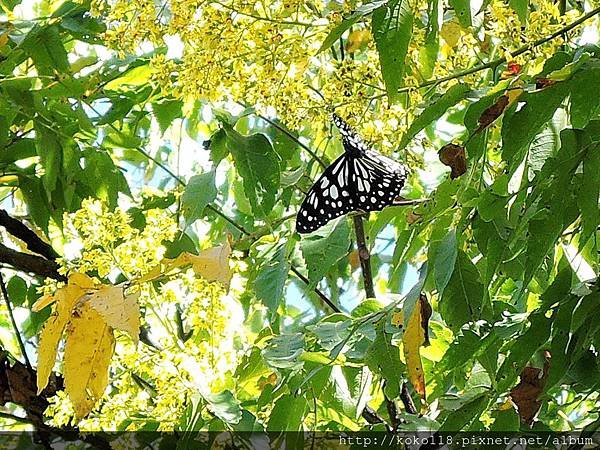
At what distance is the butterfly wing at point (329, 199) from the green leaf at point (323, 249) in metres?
0.03

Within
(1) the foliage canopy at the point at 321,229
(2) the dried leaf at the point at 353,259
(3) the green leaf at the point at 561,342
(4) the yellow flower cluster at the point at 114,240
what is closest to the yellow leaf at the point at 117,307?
(1) the foliage canopy at the point at 321,229

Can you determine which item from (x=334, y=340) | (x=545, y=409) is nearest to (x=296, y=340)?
(x=334, y=340)

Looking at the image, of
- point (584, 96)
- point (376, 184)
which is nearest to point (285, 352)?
point (376, 184)

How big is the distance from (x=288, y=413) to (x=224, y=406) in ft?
0.24

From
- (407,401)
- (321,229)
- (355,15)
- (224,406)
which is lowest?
(407,401)

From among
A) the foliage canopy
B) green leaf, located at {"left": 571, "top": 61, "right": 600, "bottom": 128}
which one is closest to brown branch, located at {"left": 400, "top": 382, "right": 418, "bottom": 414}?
the foliage canopy

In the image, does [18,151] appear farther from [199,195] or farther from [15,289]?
[199,195]

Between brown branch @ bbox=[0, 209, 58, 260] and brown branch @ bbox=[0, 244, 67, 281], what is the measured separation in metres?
0.09

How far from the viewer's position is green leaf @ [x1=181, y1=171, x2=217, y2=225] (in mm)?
970

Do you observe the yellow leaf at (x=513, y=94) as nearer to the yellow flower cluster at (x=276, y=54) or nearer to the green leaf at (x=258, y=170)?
the yellow flower cluster at (x=276, y=54)

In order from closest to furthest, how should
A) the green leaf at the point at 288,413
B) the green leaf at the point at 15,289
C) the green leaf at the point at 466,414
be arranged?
1. the green leaf at the point at 466,414
2. the green leaf at the point at 288,413
3. the green leaf at the point at 15,289

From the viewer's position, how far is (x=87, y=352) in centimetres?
73

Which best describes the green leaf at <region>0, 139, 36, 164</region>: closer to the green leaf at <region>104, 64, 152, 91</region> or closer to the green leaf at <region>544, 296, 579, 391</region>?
the green leaf at <region>104, 64, 152, 91</region>

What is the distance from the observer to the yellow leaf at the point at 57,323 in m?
0.74
